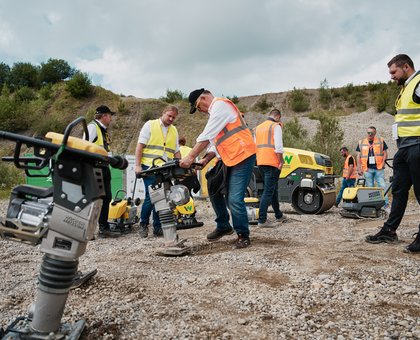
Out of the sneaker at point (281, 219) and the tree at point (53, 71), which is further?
the tree at point (53, 71)

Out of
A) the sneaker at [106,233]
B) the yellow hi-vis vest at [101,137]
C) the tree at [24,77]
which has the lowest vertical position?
the sneaker at [106,233]

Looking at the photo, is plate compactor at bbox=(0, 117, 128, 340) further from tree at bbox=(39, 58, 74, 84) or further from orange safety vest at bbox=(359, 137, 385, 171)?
tree at bbox=(39, 58, 74, 84)

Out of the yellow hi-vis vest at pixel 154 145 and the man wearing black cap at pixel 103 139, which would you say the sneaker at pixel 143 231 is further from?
the yellow hi-vis vest at pixel 154 145

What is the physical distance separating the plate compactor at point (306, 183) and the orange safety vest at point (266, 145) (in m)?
2.09

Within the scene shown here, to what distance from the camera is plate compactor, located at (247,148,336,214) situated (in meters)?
8.57

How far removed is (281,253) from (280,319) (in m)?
1.69

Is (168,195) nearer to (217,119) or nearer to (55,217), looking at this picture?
(217,119)

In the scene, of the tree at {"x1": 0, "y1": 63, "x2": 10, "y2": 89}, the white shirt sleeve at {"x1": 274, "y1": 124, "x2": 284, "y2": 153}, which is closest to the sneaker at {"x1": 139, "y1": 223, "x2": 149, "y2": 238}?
the white shirt sleeve at {"x1": 274, "y1": 124, "x2": 284, "y2": 153}

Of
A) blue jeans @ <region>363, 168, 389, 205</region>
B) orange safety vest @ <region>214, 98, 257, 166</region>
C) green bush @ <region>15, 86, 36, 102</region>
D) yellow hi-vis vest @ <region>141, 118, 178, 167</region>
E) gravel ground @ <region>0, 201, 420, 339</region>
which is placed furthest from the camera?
green bush @ <region>15, 86, 36, 102</region>

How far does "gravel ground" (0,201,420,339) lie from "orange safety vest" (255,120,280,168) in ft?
7.11

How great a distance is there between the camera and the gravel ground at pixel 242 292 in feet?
7.73

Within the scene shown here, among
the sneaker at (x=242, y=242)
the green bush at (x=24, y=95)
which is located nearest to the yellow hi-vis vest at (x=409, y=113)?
the sneaker at (x=242, y=242)

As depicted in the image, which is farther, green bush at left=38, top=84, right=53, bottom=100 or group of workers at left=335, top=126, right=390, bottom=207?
green bush at left=38, top=84, right=53, bottom=100

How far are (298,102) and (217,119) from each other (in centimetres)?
4521
